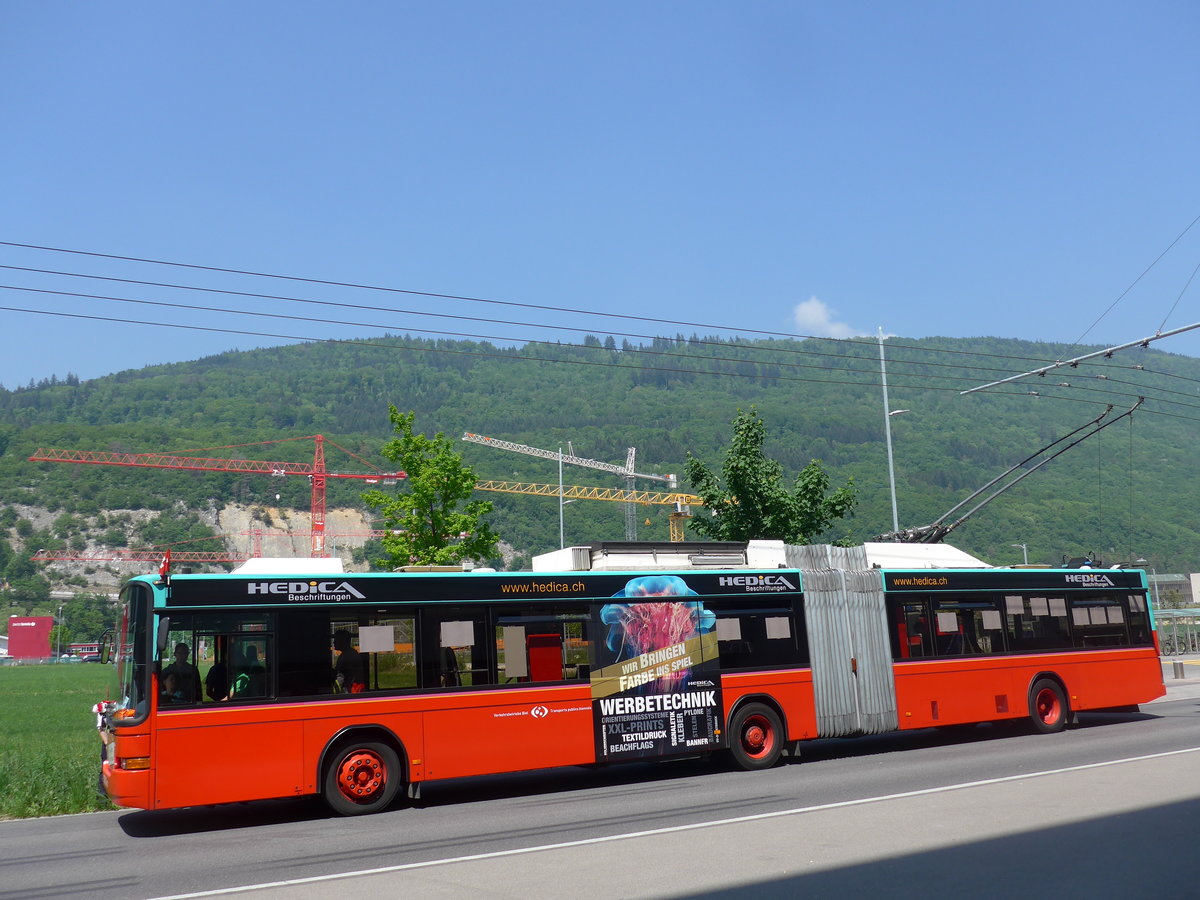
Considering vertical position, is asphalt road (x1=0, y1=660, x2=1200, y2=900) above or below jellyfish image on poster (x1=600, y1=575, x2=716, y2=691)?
below

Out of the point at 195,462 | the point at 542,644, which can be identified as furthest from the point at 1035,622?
the point at 195,462

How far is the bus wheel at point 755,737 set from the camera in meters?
15.6

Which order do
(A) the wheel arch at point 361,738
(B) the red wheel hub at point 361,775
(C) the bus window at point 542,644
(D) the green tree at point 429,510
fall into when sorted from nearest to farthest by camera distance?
(A) the wheel arch at point 361,738 → (B) the red wheel hub at point 361,775 → (C) the bus window at point 542,644 → (D) the green tree at point 429,510

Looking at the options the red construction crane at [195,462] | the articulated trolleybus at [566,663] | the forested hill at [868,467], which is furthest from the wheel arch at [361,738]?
the red construction crane at [195,462]

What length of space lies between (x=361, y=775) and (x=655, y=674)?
14.5 ft

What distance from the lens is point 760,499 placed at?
29109mm

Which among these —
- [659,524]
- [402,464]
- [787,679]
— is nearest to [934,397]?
[659,524]

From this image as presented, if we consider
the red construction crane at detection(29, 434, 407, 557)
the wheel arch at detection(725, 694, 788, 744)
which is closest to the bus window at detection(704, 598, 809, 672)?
the wheel arch at detection(725, 694, 788, 744)

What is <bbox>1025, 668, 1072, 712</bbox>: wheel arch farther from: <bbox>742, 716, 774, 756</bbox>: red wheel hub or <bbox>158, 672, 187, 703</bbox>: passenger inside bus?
<bbox>158, 672, 187, 703</bbox>: passenger inside bus

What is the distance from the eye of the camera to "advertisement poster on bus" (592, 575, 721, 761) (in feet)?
48.2

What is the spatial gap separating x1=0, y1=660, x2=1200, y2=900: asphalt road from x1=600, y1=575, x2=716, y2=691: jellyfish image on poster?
1803 mm

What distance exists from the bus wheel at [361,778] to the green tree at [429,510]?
16145 mm

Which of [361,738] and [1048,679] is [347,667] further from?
[1048,679]

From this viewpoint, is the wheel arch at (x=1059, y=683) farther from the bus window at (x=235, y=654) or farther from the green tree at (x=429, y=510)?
the green tree at (x=429, y=510)
